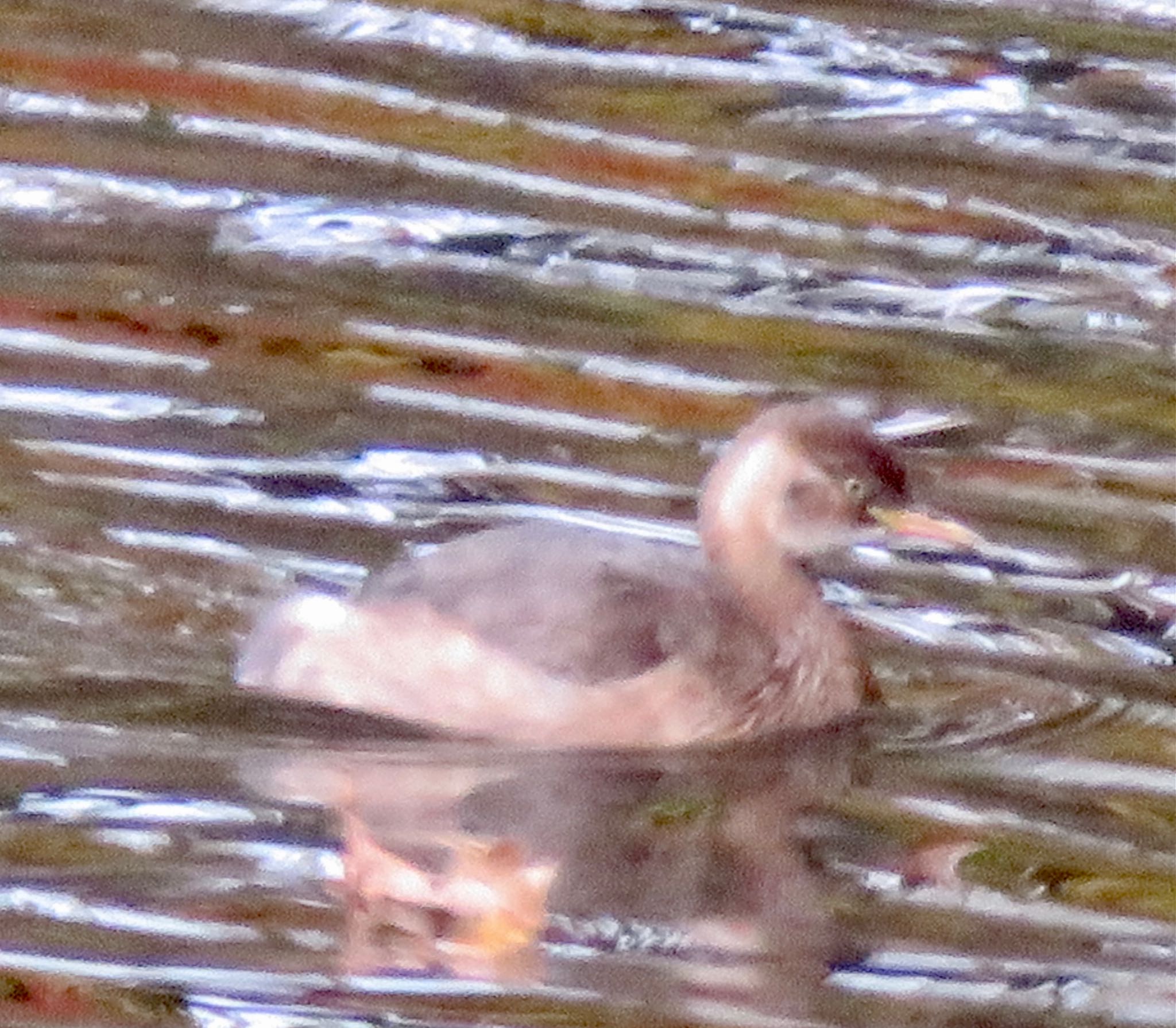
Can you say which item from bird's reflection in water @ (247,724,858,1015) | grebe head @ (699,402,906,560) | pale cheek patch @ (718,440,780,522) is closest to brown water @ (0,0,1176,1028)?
bird's reflection in water @ (247,724,858,1015)

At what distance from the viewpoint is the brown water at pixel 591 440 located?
255 inches

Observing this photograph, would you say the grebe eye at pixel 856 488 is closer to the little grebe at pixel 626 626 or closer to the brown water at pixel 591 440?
the little grebe at pixel 626 626

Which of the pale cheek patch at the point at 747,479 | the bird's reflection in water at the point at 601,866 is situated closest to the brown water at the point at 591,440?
the bird's reflection in water at the point at 601,866

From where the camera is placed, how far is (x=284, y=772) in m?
7.21

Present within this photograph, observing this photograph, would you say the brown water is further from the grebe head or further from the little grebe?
the grebe head

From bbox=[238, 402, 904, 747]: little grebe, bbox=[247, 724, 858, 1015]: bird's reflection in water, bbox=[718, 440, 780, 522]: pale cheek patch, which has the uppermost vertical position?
bbox=[718, 440, 780, 522]: pale cheek patch

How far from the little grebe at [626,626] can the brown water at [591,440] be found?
0.11 meters

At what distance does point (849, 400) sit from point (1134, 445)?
28.5 inches

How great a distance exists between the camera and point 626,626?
7.47m

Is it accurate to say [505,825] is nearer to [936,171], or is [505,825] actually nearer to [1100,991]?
[1100,991]

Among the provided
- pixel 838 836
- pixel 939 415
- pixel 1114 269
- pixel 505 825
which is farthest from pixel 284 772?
pixel 1114 269

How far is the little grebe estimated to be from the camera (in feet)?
24.4

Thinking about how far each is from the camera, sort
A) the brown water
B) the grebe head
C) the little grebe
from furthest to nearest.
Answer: the grebe head → the little grebe → the brown water

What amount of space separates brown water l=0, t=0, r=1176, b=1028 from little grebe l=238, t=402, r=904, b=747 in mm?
106
